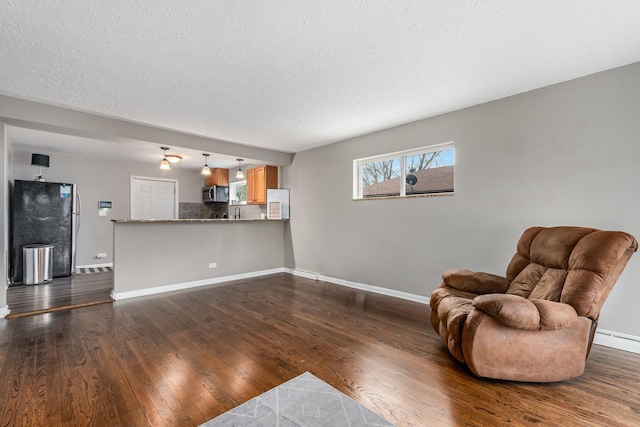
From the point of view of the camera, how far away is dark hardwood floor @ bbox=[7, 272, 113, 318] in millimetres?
3684

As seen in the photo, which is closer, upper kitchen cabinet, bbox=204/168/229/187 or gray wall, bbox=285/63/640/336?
gray wall, bbox=285/63/640/336

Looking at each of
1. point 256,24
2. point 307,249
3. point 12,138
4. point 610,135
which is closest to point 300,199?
point 307,249

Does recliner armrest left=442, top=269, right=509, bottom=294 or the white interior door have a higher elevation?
the white interior door

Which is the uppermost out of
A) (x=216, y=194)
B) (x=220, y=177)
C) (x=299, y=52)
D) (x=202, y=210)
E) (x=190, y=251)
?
(x=299, y=52)

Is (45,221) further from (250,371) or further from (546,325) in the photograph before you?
(546,325)

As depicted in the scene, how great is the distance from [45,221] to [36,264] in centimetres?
80

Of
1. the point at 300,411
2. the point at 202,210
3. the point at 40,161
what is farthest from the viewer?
the point at 202,210

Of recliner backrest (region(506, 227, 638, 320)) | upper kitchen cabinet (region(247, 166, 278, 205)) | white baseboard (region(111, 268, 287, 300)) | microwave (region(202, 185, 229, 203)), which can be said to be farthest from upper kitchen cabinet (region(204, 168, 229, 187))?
recliner backrest (region(506, 227, 638, 320))

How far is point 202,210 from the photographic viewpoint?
7984 mm

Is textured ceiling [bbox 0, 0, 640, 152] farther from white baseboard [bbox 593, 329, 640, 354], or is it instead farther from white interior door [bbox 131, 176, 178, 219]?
white interior door [bbox 131, 176, 178, 219]

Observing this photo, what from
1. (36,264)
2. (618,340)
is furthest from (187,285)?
(618,340)

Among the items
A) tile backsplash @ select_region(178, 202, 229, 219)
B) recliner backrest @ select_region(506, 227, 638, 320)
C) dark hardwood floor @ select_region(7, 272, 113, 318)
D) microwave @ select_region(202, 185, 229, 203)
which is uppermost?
microwave @ select_region(202, 185, 229, 203)

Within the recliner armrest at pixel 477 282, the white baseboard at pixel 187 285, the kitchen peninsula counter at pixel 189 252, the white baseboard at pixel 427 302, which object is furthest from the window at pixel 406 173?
the white baseboard at pixel 187 285

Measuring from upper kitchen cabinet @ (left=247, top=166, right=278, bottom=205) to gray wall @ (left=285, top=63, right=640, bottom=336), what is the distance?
5.26ft
